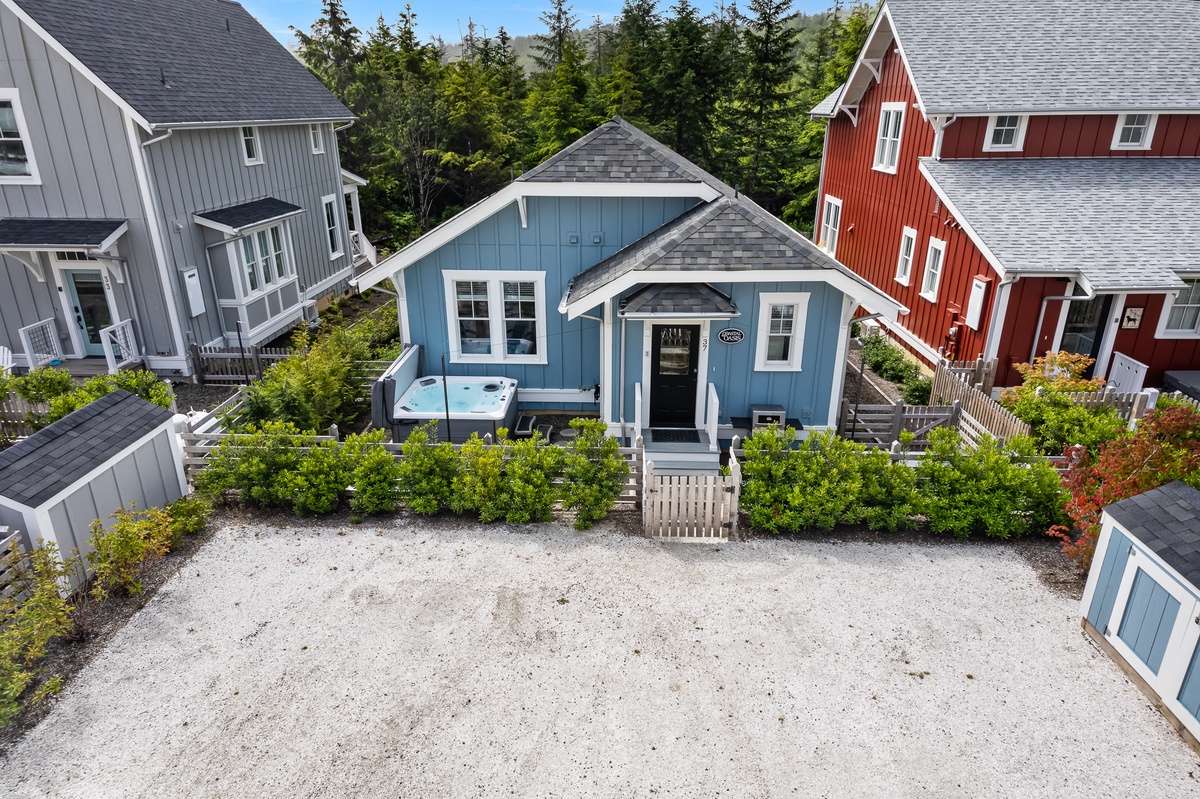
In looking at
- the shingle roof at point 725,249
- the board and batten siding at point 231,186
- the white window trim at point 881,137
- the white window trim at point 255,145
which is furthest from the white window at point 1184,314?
the white window trim at point 255,145

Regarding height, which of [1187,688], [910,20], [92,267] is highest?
[910,20]

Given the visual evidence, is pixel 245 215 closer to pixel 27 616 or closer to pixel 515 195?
pixel 515 195

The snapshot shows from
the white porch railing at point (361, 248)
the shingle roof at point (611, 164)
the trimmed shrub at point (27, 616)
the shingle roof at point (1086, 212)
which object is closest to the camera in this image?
the trimmed shrub at point (27, 616)

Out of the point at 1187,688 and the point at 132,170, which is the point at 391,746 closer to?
the point at 1187,688

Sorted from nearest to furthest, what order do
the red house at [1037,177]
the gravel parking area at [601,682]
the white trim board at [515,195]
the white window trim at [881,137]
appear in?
1. the gravel parking area at [601,682]
2. the white trim board at [515,195]
3. the red house at [1037,177]
4. the white window trim at [881,137]

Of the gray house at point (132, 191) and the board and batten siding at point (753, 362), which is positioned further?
the gray house at point (132, 191)

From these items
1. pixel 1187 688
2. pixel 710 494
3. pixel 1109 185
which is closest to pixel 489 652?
pixel 710 494

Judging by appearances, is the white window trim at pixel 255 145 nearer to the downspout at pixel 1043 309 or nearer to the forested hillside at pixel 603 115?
the forested hillside at pixel 603 115
